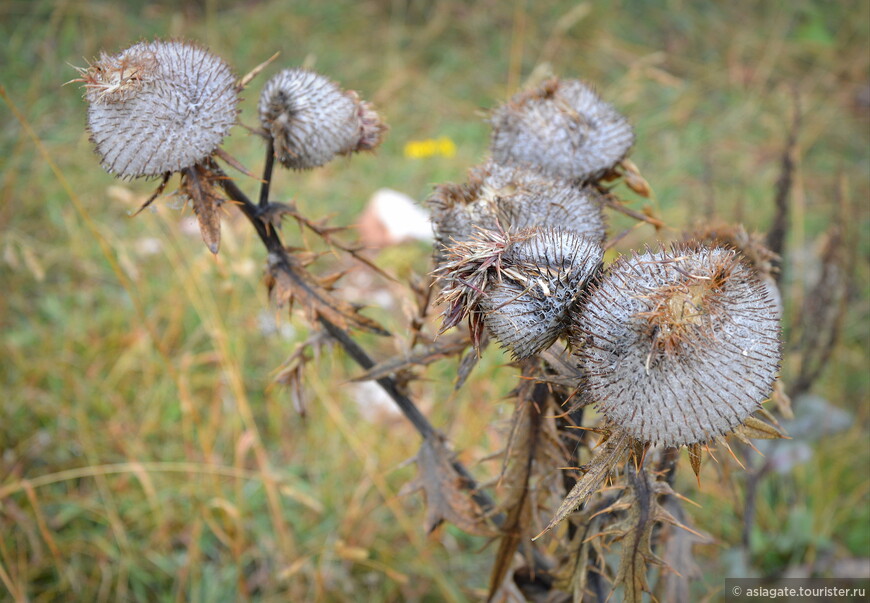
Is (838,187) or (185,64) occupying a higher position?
(185,64)

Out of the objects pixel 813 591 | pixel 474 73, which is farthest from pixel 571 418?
pixel 474 73

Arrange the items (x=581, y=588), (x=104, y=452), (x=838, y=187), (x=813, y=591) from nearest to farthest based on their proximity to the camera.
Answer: (x=581, y=588), (x=813, y=591), (x=838, y=187), (x=104, y=452)

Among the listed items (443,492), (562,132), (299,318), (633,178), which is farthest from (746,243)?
(299,318)

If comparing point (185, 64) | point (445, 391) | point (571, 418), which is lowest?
point (445, 391)

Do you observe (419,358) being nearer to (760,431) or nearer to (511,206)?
(511,206)

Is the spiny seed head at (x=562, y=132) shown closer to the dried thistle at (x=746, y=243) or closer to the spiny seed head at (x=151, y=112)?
the dried thistle at (x=746, y=243)

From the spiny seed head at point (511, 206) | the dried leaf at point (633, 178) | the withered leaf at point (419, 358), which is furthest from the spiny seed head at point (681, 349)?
the dried leaf at point (633, 178)

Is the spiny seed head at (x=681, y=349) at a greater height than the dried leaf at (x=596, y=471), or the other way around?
the spiny seed head at (x=681, y=349)

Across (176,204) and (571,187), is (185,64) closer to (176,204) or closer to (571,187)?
(176,204)
